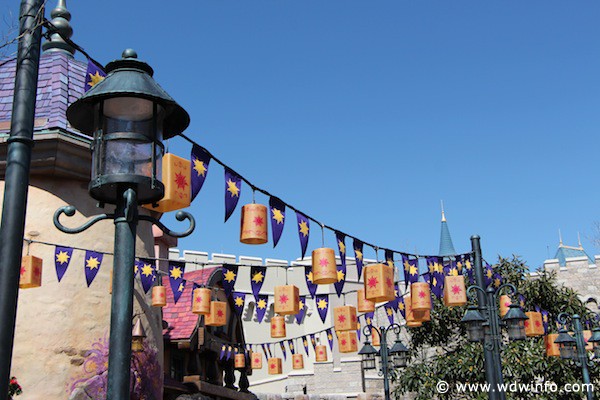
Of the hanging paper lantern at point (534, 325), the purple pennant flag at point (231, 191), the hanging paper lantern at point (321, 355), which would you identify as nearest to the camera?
the purple pennant flag at point (231, 191)

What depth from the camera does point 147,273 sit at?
438 inches

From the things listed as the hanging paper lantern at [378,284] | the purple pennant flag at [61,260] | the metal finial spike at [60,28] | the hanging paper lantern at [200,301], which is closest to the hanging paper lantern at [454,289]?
the hanging paper lantern at [378,284]

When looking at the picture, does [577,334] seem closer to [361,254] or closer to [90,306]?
[361,254]

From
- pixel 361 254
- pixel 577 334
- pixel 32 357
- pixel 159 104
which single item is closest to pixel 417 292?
pixel 361 254

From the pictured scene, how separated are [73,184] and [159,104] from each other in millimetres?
6538

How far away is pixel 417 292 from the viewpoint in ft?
42.9

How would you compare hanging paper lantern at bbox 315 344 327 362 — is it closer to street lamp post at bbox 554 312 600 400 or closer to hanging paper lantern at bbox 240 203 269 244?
street lamp post at bbox 554 312 600 400

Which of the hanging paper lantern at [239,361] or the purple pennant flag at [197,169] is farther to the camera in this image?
the hanging paper lantern at [239,361]

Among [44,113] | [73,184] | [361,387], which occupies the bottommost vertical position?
[361,387]

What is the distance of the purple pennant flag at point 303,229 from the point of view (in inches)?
393

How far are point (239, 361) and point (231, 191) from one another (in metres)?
12.1

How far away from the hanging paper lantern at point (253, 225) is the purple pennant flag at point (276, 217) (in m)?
0.43

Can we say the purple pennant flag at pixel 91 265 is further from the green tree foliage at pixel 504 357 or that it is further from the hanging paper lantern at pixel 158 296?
the green tree foliage at pixel 504 357

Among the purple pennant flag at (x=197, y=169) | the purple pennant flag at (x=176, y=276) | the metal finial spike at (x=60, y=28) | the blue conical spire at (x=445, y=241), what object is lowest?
the purple pennant flag at (x=176, y=276)
